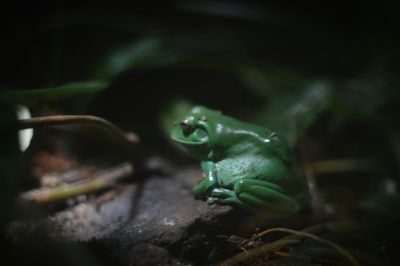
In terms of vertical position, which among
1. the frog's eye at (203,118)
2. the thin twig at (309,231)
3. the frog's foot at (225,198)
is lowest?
the thin twig at (309,231)

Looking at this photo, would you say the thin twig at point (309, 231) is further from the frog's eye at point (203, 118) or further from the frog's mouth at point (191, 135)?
the frog's eye at point (203, 118)

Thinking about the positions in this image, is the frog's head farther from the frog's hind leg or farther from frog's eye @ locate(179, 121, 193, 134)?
the frog's hind leg

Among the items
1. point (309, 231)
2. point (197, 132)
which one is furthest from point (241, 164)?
point (309, 231)

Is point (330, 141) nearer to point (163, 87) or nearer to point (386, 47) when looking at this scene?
point (386, 47)

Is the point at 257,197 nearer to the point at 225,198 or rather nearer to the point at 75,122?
the point at 225,198

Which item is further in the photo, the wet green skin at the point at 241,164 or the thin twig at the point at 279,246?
the wet green skin at the point at 241,164

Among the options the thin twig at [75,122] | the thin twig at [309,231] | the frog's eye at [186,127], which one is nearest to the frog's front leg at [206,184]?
the frog's eye at [186,127]

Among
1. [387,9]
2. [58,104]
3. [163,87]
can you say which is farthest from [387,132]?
[58,104]

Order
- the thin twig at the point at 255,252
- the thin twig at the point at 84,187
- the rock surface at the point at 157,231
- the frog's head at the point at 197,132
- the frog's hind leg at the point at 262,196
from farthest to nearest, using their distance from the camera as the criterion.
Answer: the thin twig at the point at 84,187 → the frog's head at the point at 197,132 → the frog's hind leg at the point at 262,196 → the rock surface at the point at 157,231 → the thin twig at the point at 255,252
